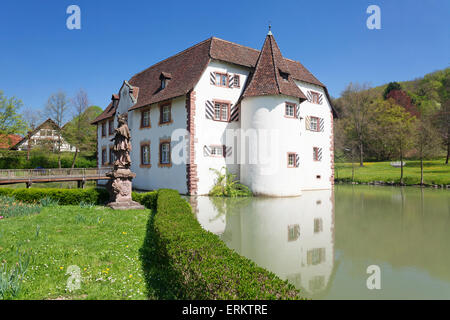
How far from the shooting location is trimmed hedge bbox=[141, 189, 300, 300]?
3.14 metres

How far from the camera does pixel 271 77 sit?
60.6ft

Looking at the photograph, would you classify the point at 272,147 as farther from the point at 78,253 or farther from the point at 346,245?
the point at 78,253

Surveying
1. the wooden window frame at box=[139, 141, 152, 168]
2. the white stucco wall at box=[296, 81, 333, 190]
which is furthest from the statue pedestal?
the white stucco wall at box=[296, 81, 333, 190]

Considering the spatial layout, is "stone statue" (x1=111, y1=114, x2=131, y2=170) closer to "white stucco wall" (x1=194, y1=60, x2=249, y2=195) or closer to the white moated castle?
the white moated castle

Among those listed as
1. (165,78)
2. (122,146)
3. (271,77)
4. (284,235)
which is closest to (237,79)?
(271,77)

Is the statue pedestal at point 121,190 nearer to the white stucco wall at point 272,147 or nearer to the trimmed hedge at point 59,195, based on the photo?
the trimmed hedge at point 59,195

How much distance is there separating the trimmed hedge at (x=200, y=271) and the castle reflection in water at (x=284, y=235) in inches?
56.5

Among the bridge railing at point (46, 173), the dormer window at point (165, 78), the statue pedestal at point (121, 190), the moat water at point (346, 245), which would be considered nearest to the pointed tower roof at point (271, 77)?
the dormer window at point (165, 78)

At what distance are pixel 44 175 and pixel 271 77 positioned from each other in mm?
A: 16521

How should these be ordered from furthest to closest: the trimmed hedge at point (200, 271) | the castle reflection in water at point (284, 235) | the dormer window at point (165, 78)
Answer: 1. the dormer window at point (165, 78)
2. the castle reflection in water at point (284, 235)
3. the trimmed hedge at point (200, 271)

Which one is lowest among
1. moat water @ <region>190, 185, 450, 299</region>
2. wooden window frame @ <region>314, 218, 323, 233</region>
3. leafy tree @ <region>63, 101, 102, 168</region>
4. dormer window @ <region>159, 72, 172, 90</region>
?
wooden window frame @ <region>314, 218, 323, 233</region>

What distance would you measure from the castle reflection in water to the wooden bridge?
11434mm

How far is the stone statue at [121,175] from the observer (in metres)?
12.1
